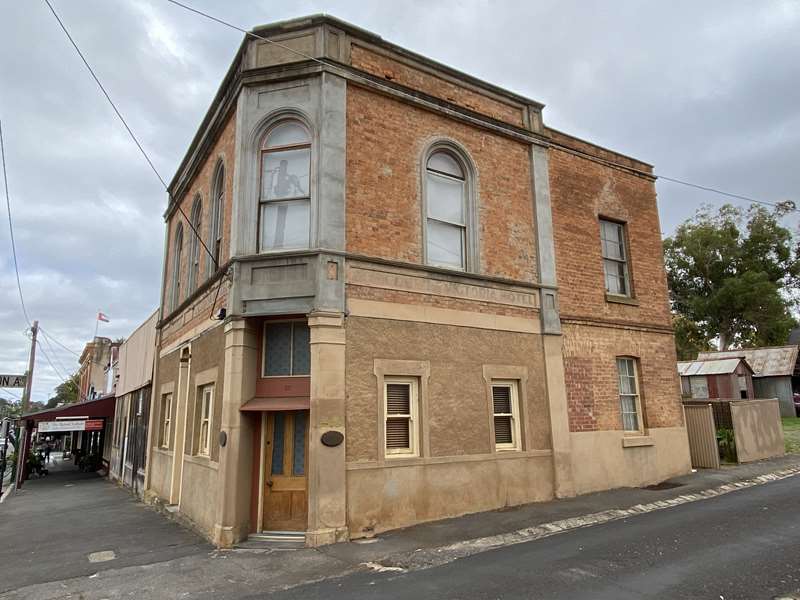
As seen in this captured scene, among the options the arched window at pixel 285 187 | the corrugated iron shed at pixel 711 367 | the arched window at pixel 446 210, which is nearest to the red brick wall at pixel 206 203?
the arched window at pixel 285 187

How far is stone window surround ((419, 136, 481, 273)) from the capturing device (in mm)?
10562

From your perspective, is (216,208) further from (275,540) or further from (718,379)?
(718,379)

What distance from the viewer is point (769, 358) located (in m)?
34.2

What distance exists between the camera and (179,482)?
12031 millimetres

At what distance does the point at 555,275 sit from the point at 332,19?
696 centimetres

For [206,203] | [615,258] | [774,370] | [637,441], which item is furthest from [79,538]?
[774,370]

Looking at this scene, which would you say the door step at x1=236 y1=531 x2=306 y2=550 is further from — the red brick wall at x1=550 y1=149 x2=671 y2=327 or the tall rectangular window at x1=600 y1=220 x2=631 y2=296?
the tall rectangular window at x1=600 y1=220 x2=631 y2=296

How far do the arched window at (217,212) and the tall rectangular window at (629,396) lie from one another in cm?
960

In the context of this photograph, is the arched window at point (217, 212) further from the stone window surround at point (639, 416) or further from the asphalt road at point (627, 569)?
→ the stone window surround at point (639, 416)

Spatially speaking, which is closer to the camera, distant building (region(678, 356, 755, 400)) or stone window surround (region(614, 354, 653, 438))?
stone window surround (region(614, 354, 653, 438))

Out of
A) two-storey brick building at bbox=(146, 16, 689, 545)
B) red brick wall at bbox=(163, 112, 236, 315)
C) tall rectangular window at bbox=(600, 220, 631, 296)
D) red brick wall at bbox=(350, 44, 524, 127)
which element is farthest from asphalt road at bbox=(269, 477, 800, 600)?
red brick wall at bbox=(350, 44, 524, 127)

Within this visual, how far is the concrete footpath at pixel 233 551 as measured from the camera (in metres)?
6.87

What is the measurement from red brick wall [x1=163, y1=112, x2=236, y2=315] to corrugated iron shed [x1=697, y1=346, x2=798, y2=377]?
106 ft

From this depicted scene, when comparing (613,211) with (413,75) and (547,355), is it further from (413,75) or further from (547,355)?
(413,75)
